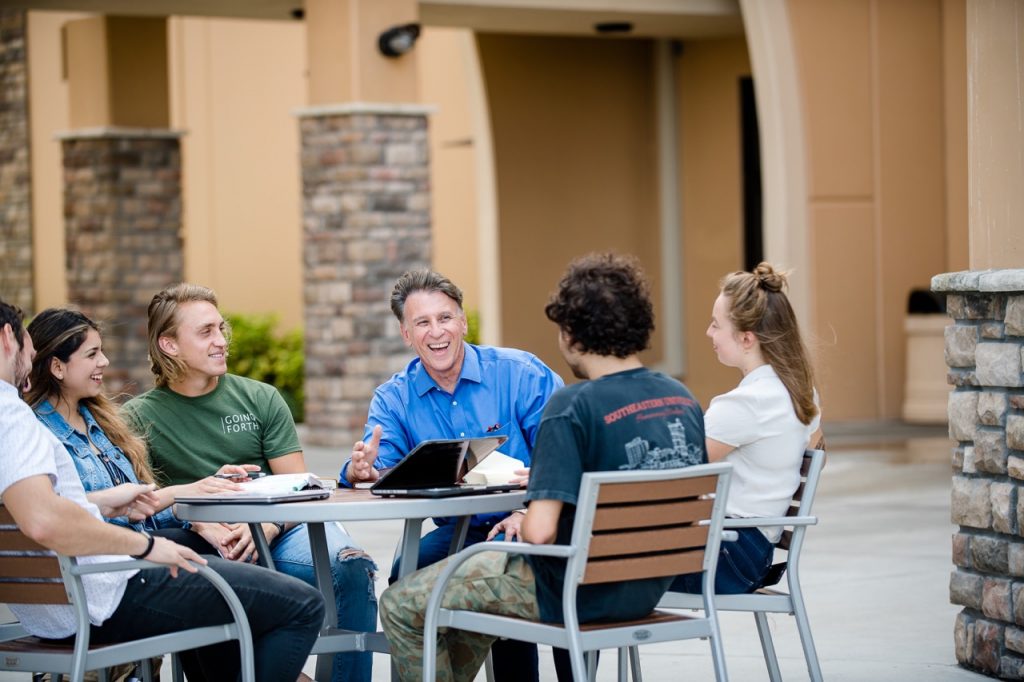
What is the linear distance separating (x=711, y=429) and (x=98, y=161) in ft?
37.0

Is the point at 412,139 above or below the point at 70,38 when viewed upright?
below

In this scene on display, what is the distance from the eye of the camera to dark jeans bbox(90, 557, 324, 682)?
4.03 m

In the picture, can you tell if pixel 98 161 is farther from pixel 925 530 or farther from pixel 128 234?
pixel 925 530

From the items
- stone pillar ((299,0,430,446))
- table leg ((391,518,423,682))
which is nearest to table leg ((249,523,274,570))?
table leg ((391,518,423,682))

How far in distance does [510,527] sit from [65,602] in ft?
4.23

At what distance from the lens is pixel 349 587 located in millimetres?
4859

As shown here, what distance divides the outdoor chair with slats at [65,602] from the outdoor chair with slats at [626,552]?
54 cm

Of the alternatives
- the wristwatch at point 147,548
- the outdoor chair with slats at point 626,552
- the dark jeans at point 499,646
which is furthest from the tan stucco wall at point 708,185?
the wristwatch at point 147,548

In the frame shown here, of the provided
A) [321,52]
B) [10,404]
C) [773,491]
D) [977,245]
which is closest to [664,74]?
[321,52]

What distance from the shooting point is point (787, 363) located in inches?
185

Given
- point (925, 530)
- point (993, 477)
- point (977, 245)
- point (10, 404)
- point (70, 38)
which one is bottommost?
point (925, 530)

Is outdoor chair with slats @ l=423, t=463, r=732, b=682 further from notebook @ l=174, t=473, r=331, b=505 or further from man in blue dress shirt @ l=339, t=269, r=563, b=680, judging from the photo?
man in blue dress shirt @ l=339, t=269, r=563, b=680

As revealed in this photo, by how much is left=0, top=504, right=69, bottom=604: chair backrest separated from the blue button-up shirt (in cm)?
125

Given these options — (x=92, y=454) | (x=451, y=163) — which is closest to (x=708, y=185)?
(x=451, y=163)
